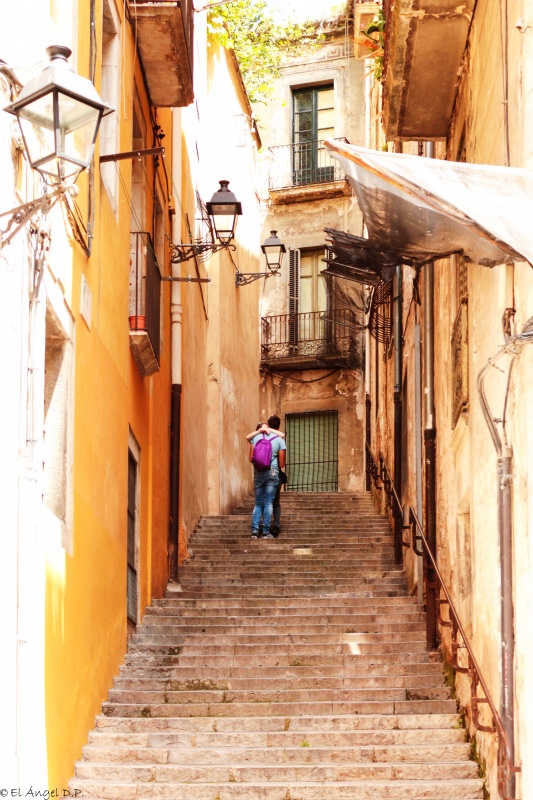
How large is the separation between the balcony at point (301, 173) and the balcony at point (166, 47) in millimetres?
15363

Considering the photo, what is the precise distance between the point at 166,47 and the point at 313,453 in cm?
1592

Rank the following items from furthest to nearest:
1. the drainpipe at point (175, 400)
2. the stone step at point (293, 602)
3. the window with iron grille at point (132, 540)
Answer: the drainpipe at point (175, 400) → the stone step at point (293, 602) → the window with iron grille at point (132, 540)

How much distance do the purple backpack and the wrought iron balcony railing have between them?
47.4 ft

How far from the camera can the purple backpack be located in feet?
52.4

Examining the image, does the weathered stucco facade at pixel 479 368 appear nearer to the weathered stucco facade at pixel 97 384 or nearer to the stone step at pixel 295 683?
the stone step at pixel 295 683

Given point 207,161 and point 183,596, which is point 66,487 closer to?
point 183,596

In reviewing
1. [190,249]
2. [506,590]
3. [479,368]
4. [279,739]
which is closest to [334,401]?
[190,249]

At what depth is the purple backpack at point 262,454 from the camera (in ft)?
52.4

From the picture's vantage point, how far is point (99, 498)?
1003cm

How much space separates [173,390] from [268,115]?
16896mm

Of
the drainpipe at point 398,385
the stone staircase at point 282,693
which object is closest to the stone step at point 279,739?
the stone staircase at point 282,693

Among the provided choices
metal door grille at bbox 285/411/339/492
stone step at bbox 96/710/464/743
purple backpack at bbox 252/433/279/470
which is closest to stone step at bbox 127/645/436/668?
stone step at bbox 96/710/464/743

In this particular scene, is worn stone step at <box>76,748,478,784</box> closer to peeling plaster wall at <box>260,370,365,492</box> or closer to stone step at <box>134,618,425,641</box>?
stone step at <box>134,618,425,641</box>

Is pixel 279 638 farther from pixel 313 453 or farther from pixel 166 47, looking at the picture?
pixel 313 453
